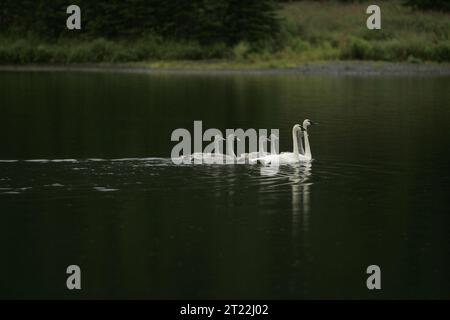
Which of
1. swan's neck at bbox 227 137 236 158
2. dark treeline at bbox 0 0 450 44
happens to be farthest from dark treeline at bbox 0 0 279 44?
swan's neck at bbox 227 137 236 158

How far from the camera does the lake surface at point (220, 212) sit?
16.5 metres

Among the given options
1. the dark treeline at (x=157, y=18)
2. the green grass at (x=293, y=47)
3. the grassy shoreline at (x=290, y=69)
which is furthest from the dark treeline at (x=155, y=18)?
the grassy shoreline at (x=290, y=69)

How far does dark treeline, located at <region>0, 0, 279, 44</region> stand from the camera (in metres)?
84.6

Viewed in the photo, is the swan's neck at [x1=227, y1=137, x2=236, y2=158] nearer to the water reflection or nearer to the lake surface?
the lake surface

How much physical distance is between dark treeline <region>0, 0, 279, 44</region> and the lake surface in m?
43.1

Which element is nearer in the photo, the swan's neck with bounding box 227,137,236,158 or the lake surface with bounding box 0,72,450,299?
the lake surface with bounding box 0,72,450,299

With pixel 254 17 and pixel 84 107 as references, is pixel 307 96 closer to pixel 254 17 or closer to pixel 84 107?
pixel 84 107

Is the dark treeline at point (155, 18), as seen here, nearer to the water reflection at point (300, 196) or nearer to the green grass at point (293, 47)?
the green grass at point (293, 47)

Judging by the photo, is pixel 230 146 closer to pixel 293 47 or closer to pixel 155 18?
pixel 293 47

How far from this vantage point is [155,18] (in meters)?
88.1

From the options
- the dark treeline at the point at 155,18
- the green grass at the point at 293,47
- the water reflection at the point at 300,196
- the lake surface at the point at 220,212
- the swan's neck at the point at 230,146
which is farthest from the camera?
the dark treeline at the point at 155,18

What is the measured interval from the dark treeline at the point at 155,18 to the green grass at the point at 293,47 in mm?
1300

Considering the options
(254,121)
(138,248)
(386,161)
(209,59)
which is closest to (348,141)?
(386,161)

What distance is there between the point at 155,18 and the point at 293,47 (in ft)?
40.3
